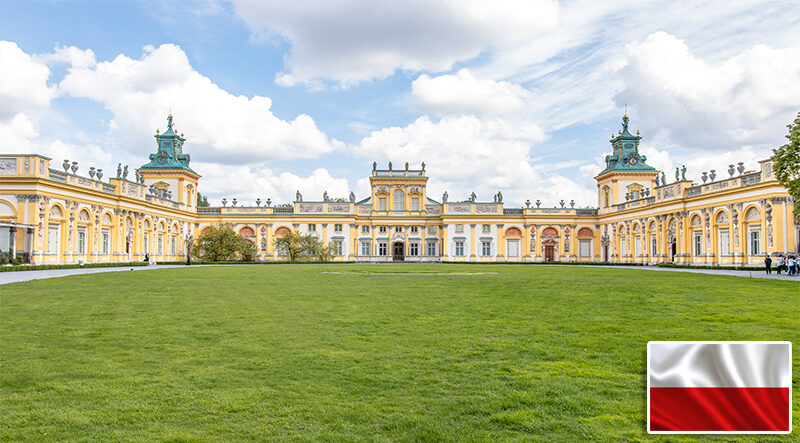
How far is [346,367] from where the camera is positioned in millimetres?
6531

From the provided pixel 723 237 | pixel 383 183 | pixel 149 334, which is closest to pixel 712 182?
pixel 723 237

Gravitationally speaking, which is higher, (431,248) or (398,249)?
(431,248)

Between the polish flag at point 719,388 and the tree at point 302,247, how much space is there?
56440 millimetres

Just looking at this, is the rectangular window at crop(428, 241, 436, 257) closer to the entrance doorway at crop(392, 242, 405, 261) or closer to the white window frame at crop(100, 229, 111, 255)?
the entrance doorway at crop(392, 242, 405, 261)

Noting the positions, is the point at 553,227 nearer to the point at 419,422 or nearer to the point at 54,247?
the point at 54,247

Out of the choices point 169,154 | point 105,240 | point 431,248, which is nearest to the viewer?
point 105,240

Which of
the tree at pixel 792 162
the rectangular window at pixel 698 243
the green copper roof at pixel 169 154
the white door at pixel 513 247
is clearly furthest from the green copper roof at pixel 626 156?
the green copper roof at pixel 169 154

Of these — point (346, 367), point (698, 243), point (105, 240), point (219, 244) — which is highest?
point (105, 240)

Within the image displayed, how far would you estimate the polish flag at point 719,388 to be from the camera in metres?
2.50

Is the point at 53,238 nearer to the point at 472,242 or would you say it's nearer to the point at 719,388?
the point at 719,388

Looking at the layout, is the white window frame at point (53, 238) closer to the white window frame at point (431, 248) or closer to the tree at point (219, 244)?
the tree at point (219, 244)

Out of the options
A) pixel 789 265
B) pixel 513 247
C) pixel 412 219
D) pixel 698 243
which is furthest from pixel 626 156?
pixel 789 265

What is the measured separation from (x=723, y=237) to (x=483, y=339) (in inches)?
1569

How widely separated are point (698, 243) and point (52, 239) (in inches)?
1934
